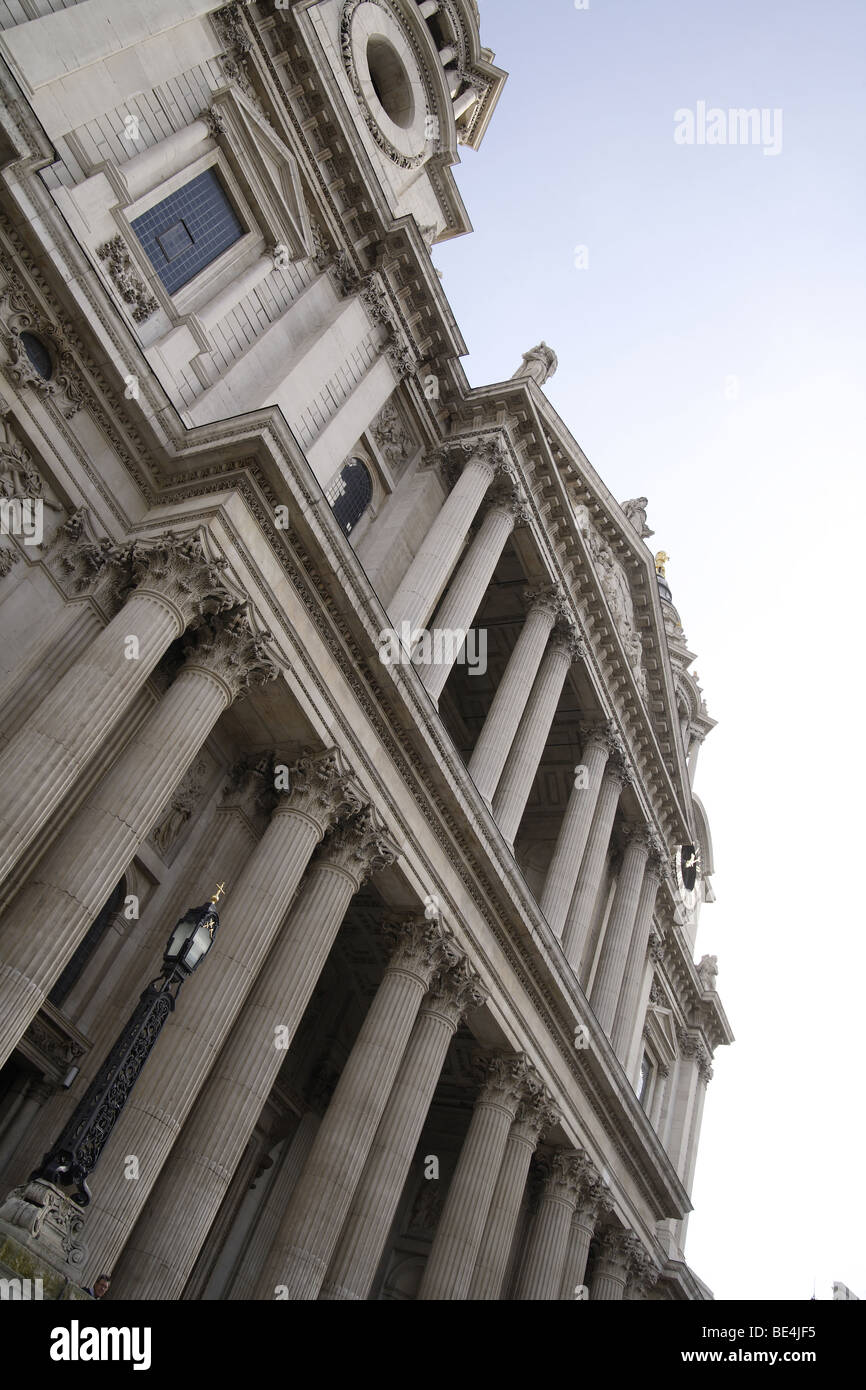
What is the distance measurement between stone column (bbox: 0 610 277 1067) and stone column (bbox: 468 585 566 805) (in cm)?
879

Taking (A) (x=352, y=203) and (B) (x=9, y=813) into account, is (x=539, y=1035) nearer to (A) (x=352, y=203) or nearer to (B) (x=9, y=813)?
(B) (x=9, y=813)

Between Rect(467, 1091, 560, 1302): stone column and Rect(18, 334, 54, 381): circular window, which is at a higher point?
Rect(18, 334, 54, 381): circular window

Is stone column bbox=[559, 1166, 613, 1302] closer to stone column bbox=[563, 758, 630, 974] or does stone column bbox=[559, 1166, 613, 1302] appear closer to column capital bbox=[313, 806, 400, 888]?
stone column bbox=[563, 758, 630, 974]

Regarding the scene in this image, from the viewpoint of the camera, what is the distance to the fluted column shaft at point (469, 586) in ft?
76.7

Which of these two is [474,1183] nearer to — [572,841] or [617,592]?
[572,841]

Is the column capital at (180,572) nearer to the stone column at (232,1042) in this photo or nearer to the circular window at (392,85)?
the stone column at (232,1042)

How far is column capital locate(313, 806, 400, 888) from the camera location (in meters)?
18.8

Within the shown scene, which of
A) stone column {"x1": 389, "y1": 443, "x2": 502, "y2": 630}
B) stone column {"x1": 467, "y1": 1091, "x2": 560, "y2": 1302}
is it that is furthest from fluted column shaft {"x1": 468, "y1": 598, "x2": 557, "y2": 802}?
stone column {"x1": 467, "y1": 1091, "x2": 560, "y2": 1302}

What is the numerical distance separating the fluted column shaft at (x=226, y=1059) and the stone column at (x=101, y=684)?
397 cm

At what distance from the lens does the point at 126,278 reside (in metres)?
19.1

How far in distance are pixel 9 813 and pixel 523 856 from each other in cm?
2504

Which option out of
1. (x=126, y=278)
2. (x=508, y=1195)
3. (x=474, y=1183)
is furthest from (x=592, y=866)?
(x=126, y=278)

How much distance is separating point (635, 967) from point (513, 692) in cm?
1107

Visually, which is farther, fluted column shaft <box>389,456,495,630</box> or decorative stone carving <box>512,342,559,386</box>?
decorative stone carving <box>512,342,559,386</box>
